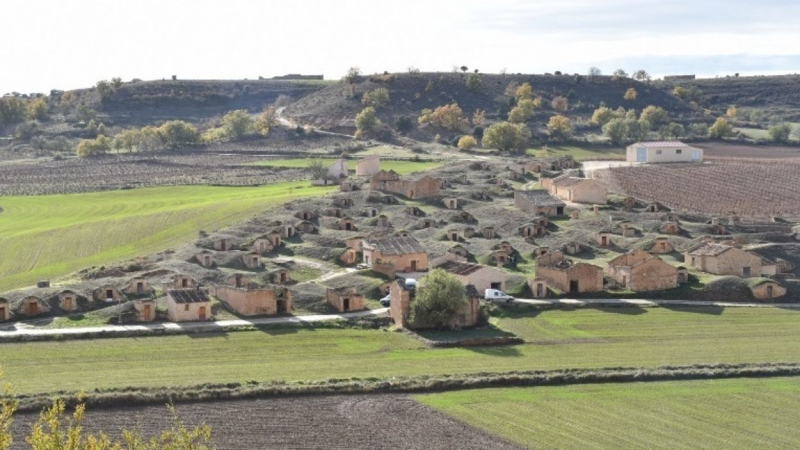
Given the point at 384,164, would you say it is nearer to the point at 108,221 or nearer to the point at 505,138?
the point at 505,138

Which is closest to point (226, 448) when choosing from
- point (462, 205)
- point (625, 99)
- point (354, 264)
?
point (354, 264)

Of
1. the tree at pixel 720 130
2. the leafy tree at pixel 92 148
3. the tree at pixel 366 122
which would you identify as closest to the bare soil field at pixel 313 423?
the leafy tree at pixel 92 148

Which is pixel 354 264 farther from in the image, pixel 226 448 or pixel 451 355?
pixel 226 448

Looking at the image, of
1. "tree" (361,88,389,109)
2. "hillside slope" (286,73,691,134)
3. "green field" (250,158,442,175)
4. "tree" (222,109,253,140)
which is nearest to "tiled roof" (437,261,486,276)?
"green field" (250,158,442,175)

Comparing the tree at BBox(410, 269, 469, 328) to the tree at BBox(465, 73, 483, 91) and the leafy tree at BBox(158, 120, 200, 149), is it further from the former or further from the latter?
the tree at BBox(465, 73, 483, 91)

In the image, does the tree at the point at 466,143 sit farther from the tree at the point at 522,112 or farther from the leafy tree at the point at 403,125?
the tree at the point at 522,112
